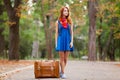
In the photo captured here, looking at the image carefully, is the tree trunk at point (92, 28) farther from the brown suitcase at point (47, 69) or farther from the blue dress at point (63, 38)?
the brown suitcase at point (47, 69)

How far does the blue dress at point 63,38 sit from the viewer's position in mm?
13031

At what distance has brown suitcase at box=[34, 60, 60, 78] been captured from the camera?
12.9m

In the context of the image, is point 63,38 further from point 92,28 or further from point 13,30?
point 92,28

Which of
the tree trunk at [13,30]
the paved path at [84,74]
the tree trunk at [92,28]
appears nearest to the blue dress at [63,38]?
the paved path at [84,74]

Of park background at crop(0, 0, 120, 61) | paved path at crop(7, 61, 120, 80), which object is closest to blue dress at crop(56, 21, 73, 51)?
paved path at crop(7, 61, 120, 80)

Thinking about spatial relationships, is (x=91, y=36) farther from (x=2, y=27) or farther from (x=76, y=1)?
(x=2, y=27)

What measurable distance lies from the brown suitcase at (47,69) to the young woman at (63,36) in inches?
9.3

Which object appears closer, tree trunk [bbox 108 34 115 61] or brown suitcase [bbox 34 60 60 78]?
brown suitcase [bbox 34 60 60 78]

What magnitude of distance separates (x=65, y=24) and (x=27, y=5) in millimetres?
19724

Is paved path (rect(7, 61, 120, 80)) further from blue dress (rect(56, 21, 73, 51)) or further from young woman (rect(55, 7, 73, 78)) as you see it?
blue dress (rect(56, 21, 73, 51))

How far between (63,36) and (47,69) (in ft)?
3.75

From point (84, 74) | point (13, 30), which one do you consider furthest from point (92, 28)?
point (84, 74)

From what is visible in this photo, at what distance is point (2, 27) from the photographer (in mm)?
47312

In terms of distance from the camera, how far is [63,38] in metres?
13.2
